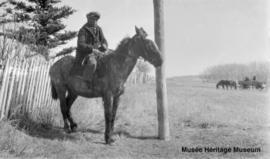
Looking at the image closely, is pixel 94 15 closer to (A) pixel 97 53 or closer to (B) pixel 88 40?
(B) pixel 88 40

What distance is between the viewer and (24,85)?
726cm

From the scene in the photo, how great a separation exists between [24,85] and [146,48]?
362cm

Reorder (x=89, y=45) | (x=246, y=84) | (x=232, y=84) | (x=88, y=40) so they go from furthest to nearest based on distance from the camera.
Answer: (x=232, y=84) < (x=246, y=84) < (x=88, y=40) < (x=89, y=45)

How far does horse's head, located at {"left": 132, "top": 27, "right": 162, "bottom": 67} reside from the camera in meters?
5.71

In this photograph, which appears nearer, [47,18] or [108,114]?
[108,114]

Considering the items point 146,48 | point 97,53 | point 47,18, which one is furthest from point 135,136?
point 47,18

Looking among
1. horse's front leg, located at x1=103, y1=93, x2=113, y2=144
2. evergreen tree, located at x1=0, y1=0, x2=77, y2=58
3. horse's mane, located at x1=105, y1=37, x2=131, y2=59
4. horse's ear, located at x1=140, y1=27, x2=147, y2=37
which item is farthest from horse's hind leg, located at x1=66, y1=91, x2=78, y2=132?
evergreen tree, located at x1=0, y1=0, x2=77, y2=58

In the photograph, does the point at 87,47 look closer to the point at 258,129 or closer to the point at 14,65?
the point at 14,65

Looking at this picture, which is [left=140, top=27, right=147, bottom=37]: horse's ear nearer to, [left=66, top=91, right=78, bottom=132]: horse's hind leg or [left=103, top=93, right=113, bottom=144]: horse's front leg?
[left=103, top=93, right=113, bottom=144]: horse's front leg

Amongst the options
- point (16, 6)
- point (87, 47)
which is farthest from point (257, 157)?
point (16, 6)

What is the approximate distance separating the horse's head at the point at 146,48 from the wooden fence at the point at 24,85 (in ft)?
9.82

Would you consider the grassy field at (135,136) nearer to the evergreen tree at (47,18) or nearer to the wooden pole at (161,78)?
the wooden pole at (161,78)

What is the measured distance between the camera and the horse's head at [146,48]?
5.71 meters

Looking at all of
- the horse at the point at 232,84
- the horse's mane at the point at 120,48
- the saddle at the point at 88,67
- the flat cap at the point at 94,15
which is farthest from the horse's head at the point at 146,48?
the horse at the point at 232,84
